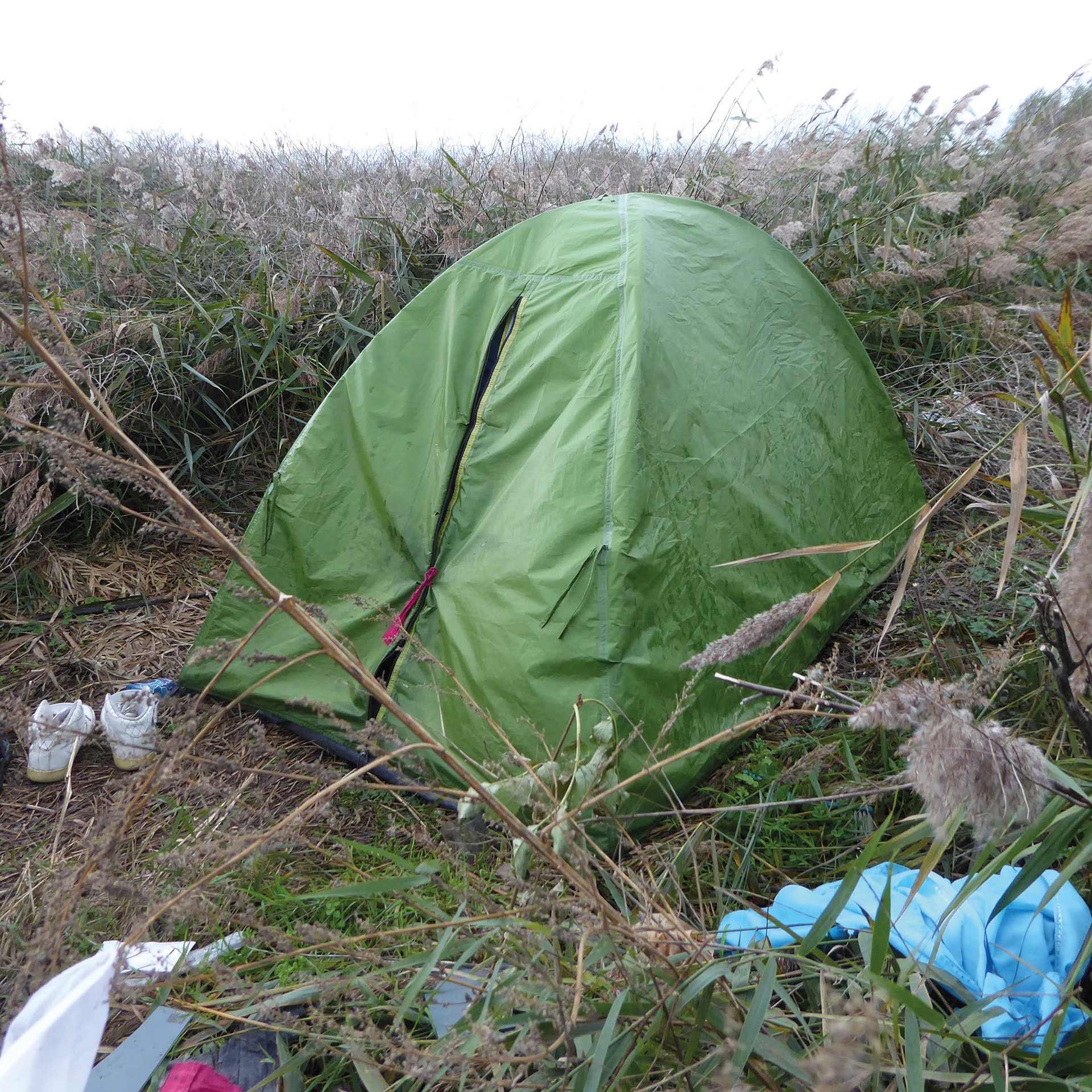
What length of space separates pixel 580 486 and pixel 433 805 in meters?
0.87

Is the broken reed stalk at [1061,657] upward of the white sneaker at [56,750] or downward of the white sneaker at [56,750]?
upward

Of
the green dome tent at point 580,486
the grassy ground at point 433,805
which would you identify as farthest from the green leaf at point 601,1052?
the green dome tent at point 580,486

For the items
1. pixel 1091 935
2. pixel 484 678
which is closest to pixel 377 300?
pixel 484 678

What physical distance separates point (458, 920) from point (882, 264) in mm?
2978

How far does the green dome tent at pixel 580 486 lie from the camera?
64.9 inches

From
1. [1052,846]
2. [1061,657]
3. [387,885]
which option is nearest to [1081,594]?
[1061,657]

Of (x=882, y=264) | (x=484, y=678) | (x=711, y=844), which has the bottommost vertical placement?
(x=711, y=844)

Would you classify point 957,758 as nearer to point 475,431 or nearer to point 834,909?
point 834,909

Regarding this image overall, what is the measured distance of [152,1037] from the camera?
3.80 feet

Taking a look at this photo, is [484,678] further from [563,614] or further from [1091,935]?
[1091,935]

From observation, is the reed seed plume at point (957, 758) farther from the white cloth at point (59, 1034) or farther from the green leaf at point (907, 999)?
the white cloth at point (59, 1034)

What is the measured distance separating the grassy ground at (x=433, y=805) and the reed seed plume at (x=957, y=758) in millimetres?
172

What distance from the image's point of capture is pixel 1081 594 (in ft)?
2.69

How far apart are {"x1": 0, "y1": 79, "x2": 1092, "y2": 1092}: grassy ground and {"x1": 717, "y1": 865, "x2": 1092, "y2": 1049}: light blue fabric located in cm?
7
